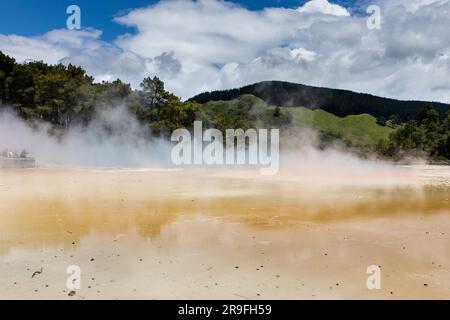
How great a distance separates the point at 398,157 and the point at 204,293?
2922 inches

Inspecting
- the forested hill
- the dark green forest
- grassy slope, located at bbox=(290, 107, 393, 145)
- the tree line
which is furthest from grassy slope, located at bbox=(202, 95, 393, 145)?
the tree line

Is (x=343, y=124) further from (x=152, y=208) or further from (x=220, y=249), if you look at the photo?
(x=220, y=249)

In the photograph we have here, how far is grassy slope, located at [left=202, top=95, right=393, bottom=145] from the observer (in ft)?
431

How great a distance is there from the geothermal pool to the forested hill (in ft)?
467

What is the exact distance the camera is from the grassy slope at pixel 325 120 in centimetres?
13138

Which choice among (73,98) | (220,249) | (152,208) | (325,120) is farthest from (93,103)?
(325,120)

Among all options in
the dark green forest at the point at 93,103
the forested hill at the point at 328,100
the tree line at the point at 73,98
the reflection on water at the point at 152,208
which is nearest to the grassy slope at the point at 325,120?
the forested hill at the point at 328,100

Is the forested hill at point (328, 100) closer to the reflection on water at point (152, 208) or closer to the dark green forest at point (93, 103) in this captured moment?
the dark green forest at point (93, 103)

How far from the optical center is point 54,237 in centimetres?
894

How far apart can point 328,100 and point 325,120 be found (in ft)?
59.8

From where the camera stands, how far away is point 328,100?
158 meters

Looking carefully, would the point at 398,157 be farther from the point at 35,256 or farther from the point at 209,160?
the point at 35,256

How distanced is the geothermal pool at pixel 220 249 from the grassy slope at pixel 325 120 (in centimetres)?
11228

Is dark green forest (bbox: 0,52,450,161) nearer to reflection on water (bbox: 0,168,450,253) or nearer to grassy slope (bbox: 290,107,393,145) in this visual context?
reflection on water (bbox: 0,168,450,253)
